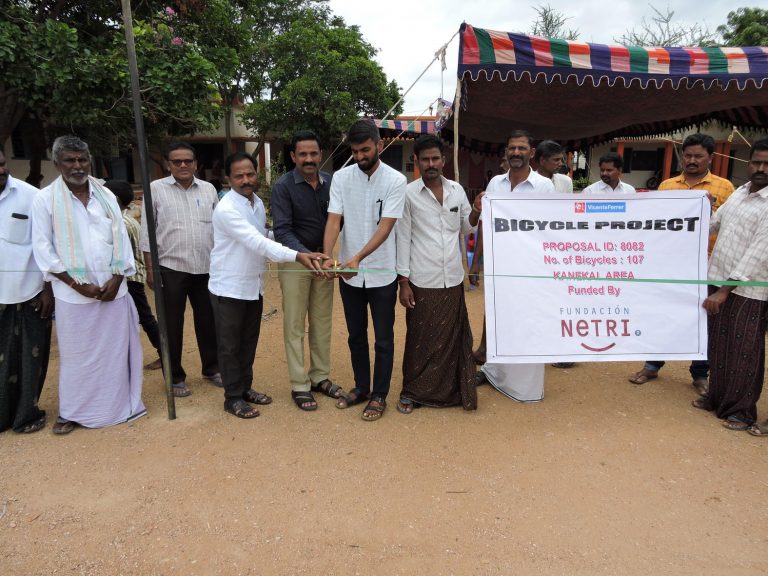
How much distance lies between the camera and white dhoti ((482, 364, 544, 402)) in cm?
344

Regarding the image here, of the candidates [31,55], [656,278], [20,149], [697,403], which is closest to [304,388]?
[656,278]

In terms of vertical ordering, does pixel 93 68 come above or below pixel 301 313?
above

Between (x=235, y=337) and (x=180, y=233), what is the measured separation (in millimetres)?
840

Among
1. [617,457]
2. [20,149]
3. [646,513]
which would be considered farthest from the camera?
[20,149]

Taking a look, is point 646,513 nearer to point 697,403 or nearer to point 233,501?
point 697,403

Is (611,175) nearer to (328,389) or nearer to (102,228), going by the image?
(328,389)

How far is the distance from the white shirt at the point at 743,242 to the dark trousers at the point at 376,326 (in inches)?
81.1

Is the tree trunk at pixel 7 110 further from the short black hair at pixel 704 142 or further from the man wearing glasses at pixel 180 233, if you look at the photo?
the short black hair at pixel 704 142

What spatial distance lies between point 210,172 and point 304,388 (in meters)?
16.9

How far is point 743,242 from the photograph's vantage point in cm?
299

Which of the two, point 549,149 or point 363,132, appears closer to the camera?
point 363,132

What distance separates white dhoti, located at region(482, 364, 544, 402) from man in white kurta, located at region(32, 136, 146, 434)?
2538 millimetres

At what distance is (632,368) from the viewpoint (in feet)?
13.6

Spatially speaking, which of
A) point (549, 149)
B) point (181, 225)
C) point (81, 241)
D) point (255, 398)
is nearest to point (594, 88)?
point (549, 149)
